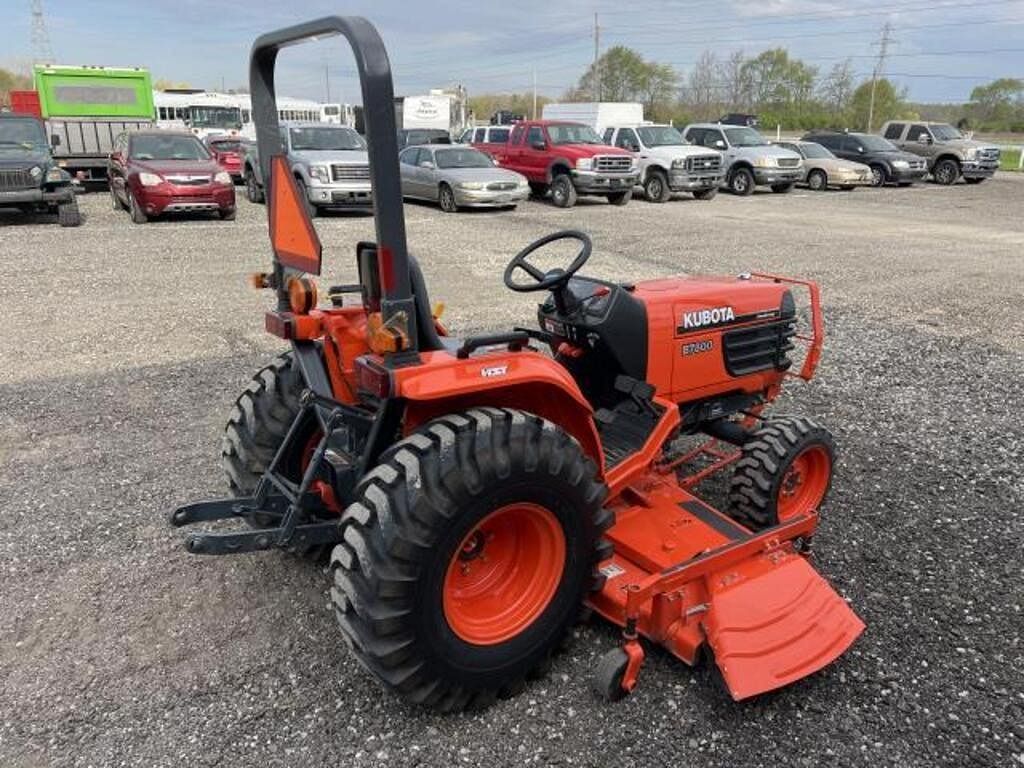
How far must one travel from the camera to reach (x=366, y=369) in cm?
256

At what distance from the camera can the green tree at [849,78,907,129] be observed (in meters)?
67.6

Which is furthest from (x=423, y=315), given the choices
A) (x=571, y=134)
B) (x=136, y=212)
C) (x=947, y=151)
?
(x=947, y=151)

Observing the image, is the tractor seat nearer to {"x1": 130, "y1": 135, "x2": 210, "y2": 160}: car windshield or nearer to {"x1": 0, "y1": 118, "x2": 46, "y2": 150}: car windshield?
{"x1": 130, "y1": 135, "x2": 210, "y2": 160}: car windshield

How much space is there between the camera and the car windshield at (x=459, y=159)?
1695 cm

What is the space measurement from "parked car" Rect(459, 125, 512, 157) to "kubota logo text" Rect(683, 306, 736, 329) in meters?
16.6

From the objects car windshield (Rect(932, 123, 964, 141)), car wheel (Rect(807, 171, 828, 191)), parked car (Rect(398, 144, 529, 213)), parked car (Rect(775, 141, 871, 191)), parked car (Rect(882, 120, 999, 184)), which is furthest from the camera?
car windshield (Rect(932, 123, 964, 141))

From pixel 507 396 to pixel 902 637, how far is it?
181 cm

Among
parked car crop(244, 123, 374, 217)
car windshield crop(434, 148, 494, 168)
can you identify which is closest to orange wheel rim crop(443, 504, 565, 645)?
parked car crop(244, 123, 374, 217)

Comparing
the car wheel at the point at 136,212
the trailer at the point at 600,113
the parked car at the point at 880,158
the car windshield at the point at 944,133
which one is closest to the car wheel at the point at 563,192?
the car wheel at the point at 136,212

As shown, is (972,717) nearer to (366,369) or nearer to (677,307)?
(677,307)

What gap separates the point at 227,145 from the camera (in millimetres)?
22000

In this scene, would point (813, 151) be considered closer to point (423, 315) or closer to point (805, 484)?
point (805, 484)

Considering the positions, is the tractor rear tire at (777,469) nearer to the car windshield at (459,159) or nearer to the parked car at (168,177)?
the parked car at (168,177)

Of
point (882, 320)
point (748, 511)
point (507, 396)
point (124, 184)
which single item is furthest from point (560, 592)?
point (124, 184)
